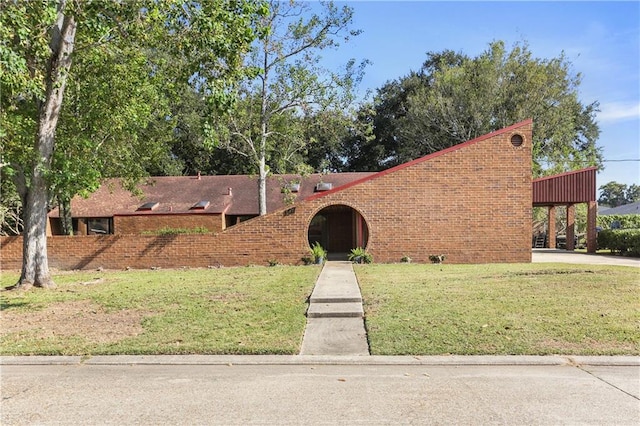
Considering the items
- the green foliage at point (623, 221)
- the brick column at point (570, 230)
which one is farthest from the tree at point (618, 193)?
the brick column at point (570, 230)

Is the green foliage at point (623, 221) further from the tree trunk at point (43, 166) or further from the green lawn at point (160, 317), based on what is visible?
the tree trunk at point (43, 166)

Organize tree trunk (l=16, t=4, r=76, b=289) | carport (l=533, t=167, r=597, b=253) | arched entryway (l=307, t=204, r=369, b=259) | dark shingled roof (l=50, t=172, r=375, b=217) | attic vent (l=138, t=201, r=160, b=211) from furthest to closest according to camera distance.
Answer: dark shingled roof (l=50, t=172, r=375, b=217) → attic vent (l=138, t=201, r=160, b=211) → arched entryway (l=307, t=204, r=369, b=259) → carport (l=533, t=167, r=597, b=253) → tree trunk (l=16, t=4, r=76, b=289)

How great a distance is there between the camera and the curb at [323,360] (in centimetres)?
538

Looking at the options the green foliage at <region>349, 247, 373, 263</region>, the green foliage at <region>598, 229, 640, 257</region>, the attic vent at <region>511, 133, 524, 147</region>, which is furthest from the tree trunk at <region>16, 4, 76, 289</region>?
the green foliage at <region>598, 229, 640, 257</region>

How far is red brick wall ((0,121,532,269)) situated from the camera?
15484 millimetres

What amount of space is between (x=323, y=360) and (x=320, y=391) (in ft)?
3.28

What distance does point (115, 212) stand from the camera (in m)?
24.2

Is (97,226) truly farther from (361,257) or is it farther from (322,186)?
(361,257)

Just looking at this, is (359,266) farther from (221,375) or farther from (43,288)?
(221,375)

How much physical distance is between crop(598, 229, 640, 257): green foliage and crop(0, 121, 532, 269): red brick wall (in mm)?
7146

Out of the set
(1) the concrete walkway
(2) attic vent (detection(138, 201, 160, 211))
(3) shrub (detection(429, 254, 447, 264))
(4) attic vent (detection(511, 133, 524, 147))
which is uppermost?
(4) attic vent (detection(511, 133, 524, 147))

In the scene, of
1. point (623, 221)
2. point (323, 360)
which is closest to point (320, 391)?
point (323, 360)

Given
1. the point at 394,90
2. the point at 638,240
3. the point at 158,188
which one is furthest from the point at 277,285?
the point at 394,90

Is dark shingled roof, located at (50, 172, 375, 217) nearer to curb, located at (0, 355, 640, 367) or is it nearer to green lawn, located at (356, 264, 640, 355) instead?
green lawn, located at (356, 264, 640, 355)
